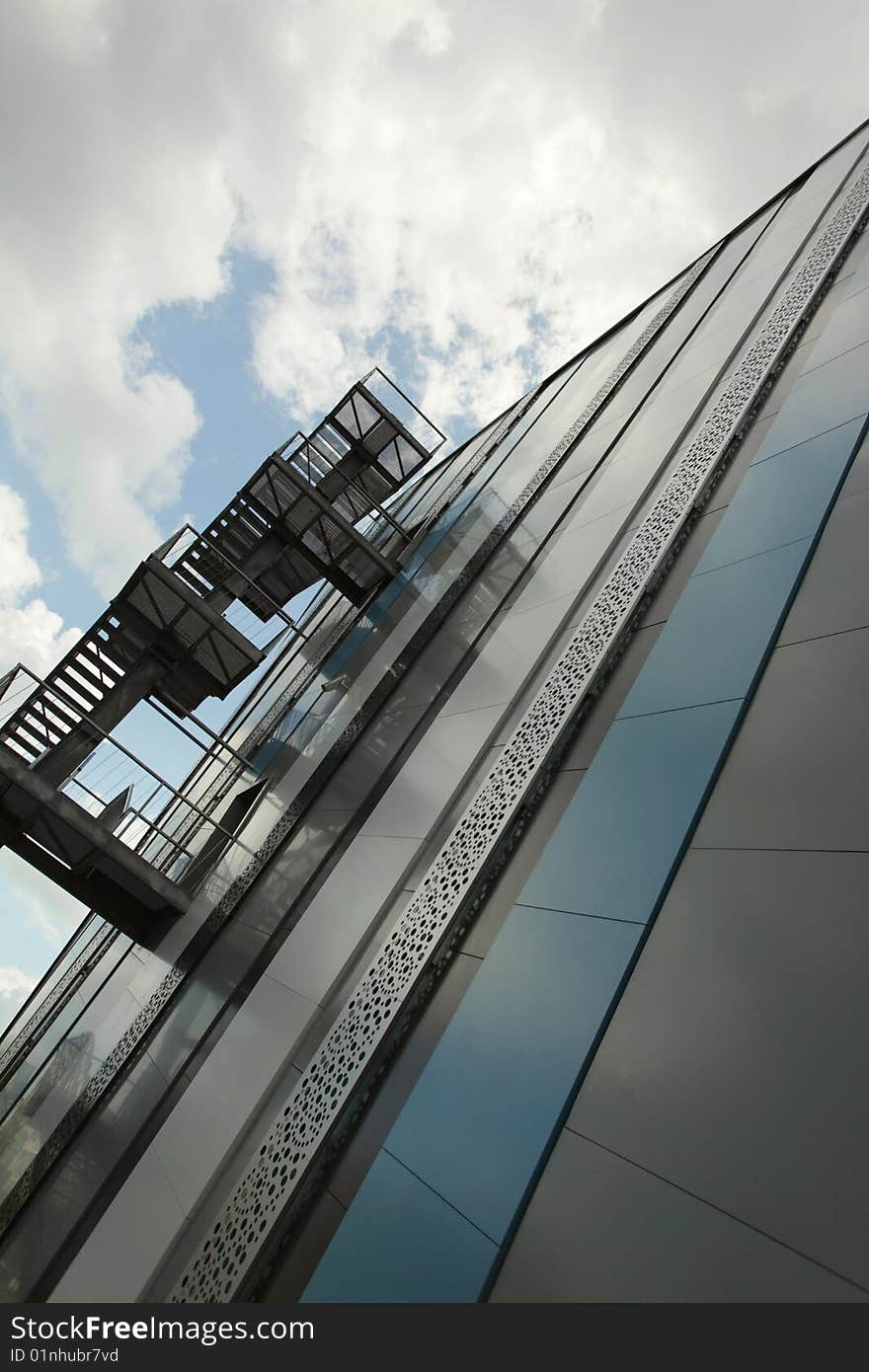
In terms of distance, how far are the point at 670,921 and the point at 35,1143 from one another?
9.92 m

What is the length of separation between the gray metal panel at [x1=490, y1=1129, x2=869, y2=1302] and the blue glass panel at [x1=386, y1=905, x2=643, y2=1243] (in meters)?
0.16

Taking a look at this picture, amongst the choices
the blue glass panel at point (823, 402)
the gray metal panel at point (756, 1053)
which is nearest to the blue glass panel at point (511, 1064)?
the gray metal panel at point (756, 1053)

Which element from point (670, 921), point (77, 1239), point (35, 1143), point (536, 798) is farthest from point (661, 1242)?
point (35, 1143)

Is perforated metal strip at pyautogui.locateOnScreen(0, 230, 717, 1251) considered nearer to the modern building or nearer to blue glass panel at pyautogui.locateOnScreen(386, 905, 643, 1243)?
the modern building

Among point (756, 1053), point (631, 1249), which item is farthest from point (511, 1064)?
point (756, 1053)

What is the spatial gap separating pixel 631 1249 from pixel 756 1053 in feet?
2.77

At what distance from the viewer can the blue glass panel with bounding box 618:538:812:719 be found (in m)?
4.75

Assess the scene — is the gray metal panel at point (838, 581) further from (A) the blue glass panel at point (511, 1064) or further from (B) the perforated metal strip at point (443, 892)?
(A) the blue glass panel at point (511, 1064)

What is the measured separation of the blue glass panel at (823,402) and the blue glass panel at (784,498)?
0.52 feet

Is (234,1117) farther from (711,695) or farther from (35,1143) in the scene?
(35,1143)

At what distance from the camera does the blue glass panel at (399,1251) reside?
11.0 feet

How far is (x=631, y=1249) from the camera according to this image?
289 cm

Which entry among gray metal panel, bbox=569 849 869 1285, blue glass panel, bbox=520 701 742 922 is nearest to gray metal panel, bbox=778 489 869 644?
blue glass panel, bbox=520 701 742 922
